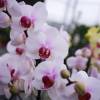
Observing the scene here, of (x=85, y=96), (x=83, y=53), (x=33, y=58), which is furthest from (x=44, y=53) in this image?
(x=83, y=53)

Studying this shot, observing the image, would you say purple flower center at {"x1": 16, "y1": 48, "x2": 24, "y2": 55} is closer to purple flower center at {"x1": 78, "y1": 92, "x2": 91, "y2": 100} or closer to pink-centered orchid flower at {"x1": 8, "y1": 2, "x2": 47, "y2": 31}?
pink-centered orchid flower at {"x1": 8, "y1": 2, "x2": 47, "y2": 31}

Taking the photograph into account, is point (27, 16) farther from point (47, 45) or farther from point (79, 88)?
point (79, 88)

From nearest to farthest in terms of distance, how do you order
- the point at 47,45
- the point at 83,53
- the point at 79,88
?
A: the point at 79,88, the point at 47,45, the point at 83,53

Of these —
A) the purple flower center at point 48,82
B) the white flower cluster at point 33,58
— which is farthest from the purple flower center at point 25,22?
the purple flower center at point 48,82

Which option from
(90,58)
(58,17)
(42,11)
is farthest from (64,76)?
(58,17)

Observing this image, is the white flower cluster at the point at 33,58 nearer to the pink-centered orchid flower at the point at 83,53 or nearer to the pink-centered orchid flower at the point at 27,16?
the pink-centered orchid flower at the point at 27,16

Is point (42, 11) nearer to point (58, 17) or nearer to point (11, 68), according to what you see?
point (11, 68)
